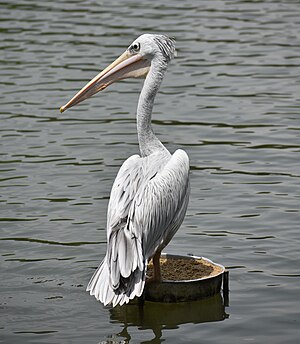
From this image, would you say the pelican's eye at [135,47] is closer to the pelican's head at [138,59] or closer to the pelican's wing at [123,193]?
the pelican's head at [138,59]

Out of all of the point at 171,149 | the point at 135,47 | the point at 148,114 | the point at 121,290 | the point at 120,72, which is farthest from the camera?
the point at 171,149

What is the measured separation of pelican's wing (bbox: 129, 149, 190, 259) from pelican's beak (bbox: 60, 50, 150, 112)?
77 centimetres

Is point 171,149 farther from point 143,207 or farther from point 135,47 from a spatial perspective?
point 143,207

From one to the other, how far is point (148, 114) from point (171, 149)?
2861 millimetres

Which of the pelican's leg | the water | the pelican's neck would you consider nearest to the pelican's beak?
the pelican's neck

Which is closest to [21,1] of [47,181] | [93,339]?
[47,181]

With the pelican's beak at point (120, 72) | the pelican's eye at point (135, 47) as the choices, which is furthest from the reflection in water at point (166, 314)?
the pelican's eye at point (135, 47)

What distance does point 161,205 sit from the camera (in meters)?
5.96

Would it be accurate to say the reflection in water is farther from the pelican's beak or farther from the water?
the pelican's beak

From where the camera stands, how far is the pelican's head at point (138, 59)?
254 inches

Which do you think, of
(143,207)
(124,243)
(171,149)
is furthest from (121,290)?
(171,149)

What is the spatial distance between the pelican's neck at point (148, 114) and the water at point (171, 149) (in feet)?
3.37

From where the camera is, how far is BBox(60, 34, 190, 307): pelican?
567 centimetres

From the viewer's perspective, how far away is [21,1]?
16.7m
